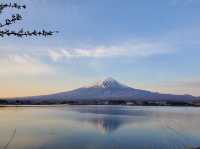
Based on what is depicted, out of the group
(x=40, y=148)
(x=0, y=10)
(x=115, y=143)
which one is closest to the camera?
(x=0, y=10)

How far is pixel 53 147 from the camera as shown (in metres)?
27.8

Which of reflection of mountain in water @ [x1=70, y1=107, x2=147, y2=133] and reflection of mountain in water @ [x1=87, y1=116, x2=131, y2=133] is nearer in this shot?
reflection of mountain in water @ [x1=87, y1=116, x2=131, y2=133]

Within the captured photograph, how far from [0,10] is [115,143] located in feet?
85.1

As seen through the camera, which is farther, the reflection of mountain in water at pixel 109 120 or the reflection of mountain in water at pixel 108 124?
the reflection of mountain in water at pixel 109 120

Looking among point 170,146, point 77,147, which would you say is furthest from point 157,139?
point 77,147

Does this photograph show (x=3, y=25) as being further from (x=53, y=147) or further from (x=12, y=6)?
(x=53, y=147)

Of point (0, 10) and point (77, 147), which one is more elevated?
point (0, 10)

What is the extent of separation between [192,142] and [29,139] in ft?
41.7

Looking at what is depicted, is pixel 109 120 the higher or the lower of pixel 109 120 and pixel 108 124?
the higher

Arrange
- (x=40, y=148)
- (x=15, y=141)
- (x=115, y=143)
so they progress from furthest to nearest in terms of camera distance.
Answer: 1. (x=115, y=143)
2. (x=15, y=141)
3. (x=40, y=148)

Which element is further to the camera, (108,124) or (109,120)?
(109,120)

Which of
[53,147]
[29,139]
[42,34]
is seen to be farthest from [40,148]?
[42,34]

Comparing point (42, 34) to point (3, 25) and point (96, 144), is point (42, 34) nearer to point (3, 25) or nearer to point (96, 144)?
point (3, 25)

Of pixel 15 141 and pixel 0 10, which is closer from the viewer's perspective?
pixel 0 10
